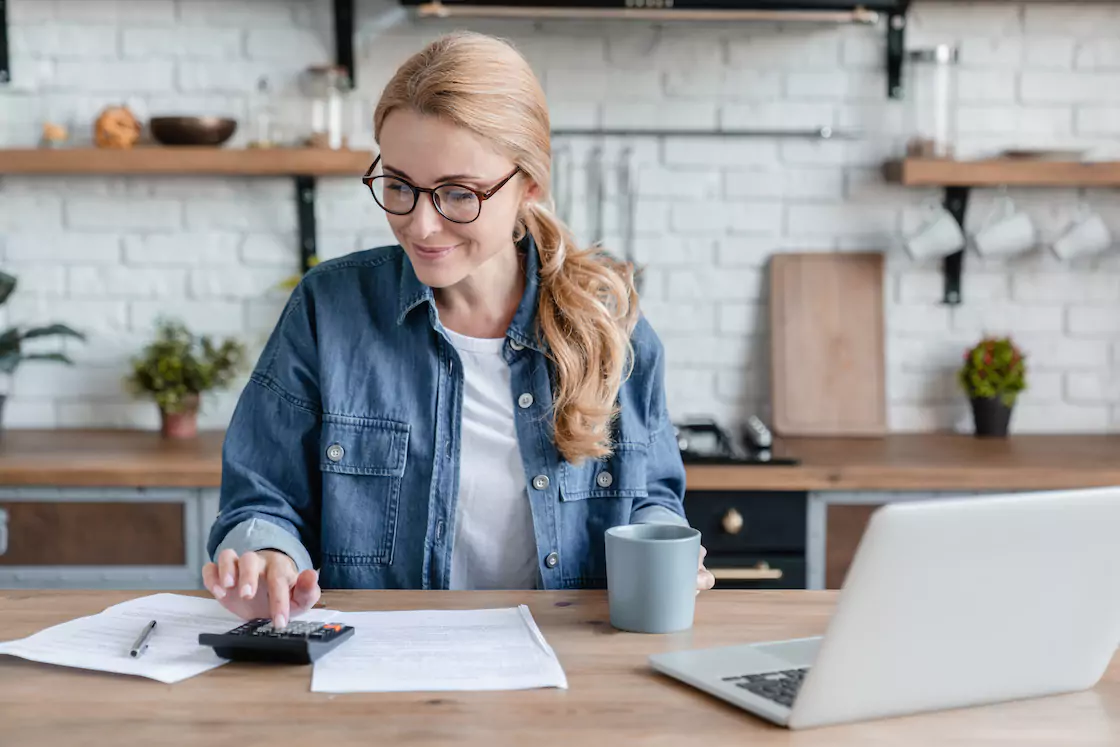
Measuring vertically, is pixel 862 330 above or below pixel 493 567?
above

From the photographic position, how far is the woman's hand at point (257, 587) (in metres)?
1.23

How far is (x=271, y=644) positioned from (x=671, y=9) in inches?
81.9

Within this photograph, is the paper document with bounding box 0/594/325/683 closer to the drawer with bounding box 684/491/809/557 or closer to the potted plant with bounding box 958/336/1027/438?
the drawer with bounding box 684/491/809/557

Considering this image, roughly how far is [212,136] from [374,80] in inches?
17.3

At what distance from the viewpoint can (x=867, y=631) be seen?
97 centimetres

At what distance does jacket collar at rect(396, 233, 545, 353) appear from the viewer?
1.67 meters

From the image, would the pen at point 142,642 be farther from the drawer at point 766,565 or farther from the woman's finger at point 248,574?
the drawer at point 766,565

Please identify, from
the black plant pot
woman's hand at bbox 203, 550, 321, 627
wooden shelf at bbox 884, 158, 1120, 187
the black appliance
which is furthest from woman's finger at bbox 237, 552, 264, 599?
the black plant pot

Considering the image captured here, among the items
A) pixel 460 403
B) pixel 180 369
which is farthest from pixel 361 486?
pixel 180 369

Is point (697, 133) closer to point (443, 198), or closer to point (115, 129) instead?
point (115, 129)

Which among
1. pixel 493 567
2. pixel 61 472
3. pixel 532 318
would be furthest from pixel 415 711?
pixel 61 472

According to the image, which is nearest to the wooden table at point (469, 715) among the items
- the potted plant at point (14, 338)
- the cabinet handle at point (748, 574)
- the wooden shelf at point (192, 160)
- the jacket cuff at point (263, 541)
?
the jacket cuff at point (263, 541)

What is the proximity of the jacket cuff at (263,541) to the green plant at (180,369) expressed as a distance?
153cm

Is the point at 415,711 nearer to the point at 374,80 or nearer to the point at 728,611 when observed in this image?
the point at 728,611
